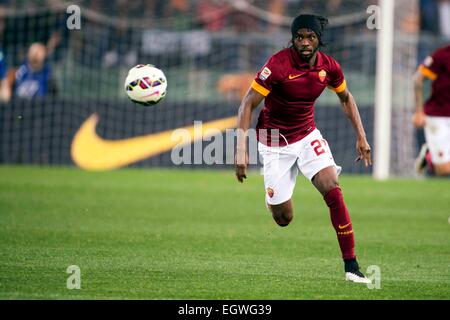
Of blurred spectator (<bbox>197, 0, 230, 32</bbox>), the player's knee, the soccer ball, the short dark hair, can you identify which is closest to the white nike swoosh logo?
blurred spectator (<bbox>197, 0, 230, 32</bbox>)

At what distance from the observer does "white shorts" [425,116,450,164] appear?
44.5 ft

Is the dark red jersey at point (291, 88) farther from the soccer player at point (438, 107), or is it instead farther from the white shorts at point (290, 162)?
the soccer player at point (438, 107)

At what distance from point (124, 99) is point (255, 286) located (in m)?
13.1

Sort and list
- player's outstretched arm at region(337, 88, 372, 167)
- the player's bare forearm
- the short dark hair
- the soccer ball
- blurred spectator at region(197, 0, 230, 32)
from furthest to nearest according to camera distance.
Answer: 1. blurred spectator at region(197, 0, 230, 32)
2. the soccer ball
3. the player's bare forearm
4. player's outstretched arm at region(337, 88, 372, 167)
5. the short dark hair

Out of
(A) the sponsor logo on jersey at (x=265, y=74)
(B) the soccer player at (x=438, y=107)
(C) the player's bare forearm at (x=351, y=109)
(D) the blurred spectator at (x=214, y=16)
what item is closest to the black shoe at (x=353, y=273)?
(C) the player's bare forearm at (x=351, y=109)

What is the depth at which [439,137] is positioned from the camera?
44.7 ft

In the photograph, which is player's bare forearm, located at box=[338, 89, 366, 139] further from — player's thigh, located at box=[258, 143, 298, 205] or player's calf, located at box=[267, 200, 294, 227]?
player's calf, located at box=[267, 200, 294, 227]

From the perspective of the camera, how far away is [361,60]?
829 inches

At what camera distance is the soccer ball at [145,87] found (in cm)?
973

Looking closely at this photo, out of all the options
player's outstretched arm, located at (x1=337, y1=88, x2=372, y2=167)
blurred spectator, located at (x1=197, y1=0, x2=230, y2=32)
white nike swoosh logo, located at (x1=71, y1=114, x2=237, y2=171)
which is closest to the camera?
player's outstretched arm, located at (x1=337, y1=88, x2=372, y2=167)

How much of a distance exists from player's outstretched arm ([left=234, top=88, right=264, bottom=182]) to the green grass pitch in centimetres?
90

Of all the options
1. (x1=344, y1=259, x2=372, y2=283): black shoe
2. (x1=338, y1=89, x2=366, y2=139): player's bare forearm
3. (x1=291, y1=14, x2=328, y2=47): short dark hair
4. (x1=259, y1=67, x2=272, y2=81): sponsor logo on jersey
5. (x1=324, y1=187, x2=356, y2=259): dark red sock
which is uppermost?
(x1=291, y1=14, x2=328, y2=47): short dark hair
